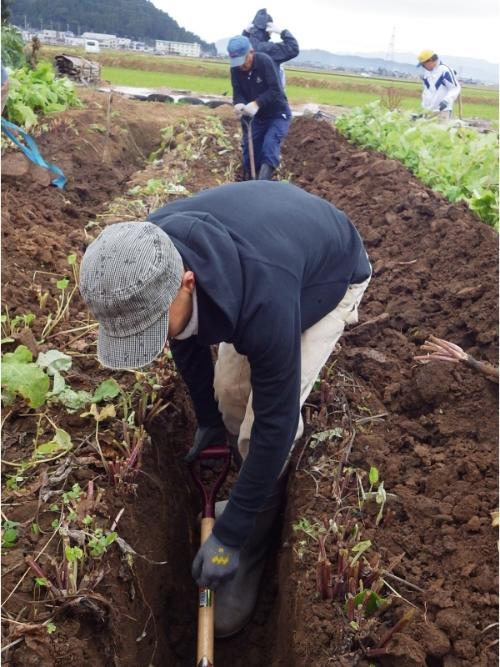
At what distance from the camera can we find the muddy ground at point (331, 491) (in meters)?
2.13

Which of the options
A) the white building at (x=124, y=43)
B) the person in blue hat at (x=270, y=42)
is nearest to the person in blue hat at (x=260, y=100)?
the person in blue hat at (x=270, y=42)

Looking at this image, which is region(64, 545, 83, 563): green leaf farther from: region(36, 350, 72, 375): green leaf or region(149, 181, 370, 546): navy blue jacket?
region(36, 350, 72, 375): green leaf

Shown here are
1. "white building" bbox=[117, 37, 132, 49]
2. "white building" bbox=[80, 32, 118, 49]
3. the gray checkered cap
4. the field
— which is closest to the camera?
the gray checkered cap

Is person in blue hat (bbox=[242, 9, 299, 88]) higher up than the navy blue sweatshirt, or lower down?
higher up

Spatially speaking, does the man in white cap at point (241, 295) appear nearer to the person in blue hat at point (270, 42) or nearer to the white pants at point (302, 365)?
the white pants at point (302, 365)

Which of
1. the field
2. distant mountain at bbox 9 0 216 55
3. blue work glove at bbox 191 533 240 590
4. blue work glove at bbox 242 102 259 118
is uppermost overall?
distant mountain at bbox 9 0 216 55

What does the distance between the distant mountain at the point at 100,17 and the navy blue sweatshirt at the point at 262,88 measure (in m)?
47.4

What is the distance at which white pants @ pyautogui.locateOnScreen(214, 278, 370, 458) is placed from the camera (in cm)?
273

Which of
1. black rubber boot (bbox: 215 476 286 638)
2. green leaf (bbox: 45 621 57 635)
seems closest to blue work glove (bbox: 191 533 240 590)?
black rubber boot (bbox: 215 476 286 638)

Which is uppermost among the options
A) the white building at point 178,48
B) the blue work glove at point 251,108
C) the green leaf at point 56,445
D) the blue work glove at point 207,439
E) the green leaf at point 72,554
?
the white building at point 178,48

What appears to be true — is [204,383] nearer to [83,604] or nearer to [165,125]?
[83,604]

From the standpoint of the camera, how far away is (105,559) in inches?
91.5

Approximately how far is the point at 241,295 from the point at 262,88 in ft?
18.8

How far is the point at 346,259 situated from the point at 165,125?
9.07 metres
